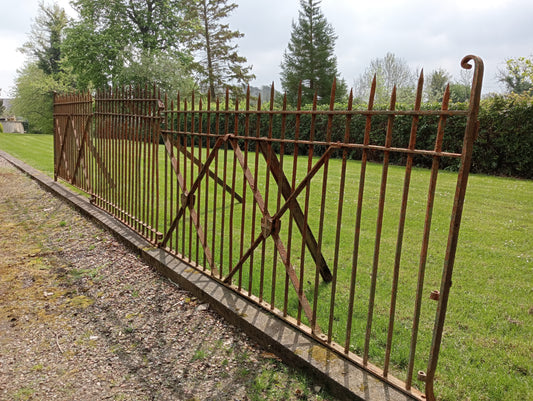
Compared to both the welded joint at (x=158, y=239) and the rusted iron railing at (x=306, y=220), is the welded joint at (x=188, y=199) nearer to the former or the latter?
the rusted iron railing at (x=306, y=220)

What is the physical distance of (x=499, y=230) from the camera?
6.38 m

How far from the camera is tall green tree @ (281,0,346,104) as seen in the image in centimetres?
3825

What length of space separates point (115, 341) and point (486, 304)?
11.0 feet

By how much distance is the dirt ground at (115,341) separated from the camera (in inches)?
106

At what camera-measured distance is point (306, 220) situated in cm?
296

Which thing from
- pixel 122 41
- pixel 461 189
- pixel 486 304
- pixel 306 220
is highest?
pixel 122 41

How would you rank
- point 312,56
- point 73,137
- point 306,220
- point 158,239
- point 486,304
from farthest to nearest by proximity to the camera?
point 312,56, point 73,137, point 158,239, point 486,304, point 306,220

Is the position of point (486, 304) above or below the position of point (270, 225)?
below

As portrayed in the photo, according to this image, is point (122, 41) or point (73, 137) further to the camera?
point (122, 41)

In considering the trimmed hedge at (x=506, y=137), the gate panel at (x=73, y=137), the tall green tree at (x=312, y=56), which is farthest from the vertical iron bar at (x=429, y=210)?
the tall green tree at (x=312, y=56)

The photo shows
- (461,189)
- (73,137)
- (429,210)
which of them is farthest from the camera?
(73,137)

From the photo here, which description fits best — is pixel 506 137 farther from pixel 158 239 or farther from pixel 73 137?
pixel 73 137

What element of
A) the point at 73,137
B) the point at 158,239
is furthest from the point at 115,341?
the point at 73,137

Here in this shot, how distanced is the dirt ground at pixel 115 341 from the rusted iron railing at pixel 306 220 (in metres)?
0.45
